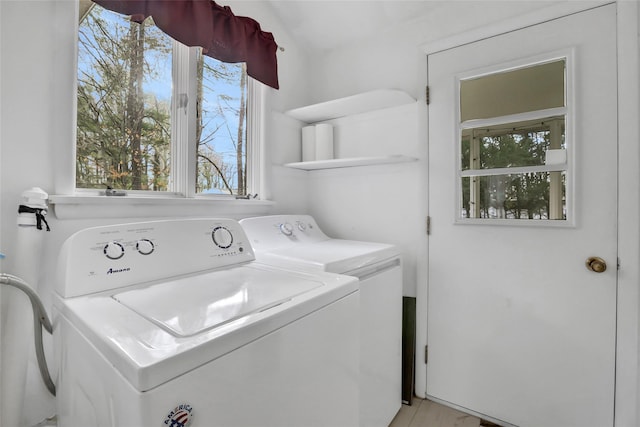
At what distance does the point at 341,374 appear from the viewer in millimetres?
979

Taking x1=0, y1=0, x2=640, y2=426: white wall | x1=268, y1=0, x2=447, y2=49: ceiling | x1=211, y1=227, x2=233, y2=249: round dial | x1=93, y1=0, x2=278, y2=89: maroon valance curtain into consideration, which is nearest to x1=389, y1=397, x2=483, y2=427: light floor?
x1=0, y1=0, x2=640, y2=426: white wall

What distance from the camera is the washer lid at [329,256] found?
1260 millimetres

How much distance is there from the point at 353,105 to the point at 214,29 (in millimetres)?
881

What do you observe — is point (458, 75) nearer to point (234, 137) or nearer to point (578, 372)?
point (234, 137)

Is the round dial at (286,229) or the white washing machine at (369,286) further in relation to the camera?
the round dial at (286,229)

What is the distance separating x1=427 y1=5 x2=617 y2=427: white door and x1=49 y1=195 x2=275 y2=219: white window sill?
A: 1160 millimetres

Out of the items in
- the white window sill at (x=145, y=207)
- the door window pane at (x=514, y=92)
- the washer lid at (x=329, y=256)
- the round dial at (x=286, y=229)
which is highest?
the door window pane at (x=514, y=92)

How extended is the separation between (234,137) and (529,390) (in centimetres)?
216

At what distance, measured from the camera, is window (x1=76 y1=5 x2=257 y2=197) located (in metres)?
1.32

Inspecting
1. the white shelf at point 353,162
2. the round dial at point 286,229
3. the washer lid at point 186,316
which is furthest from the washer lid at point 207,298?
the white shelf at point 353,162

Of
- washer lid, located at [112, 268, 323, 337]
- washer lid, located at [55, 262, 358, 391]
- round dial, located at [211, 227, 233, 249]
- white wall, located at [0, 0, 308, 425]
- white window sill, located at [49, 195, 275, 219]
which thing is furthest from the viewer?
round dial, located at [211, 227, 233, 249]

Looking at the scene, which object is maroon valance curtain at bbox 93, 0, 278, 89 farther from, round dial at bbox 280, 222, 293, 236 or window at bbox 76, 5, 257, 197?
round dial at bbox 280, 222, 293, 236

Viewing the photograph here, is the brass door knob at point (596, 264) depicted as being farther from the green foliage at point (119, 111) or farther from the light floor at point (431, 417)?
the green foliage at point (119, 111)

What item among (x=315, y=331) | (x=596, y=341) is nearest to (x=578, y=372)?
(x=596, y=341)
